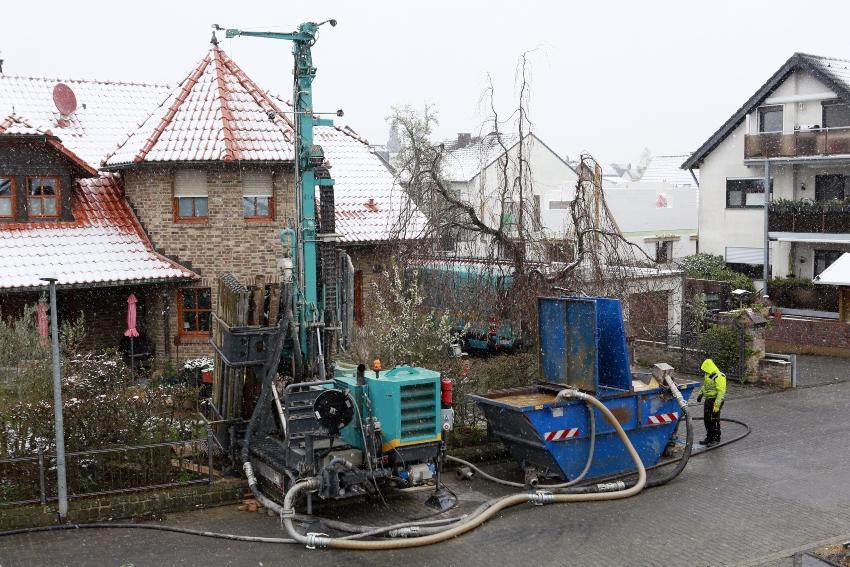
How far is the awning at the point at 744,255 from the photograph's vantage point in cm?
3406

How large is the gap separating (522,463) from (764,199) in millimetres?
23056

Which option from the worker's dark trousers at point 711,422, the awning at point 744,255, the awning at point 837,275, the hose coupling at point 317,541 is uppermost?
the awning at point 744,255

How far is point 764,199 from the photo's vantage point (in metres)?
33.0

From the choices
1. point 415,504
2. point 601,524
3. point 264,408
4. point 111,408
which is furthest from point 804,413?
point 111,408

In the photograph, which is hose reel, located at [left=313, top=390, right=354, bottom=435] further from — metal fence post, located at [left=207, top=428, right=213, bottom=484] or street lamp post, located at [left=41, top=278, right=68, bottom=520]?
street lamp post, located at [left=41, top=278, right=68, bottom=520]

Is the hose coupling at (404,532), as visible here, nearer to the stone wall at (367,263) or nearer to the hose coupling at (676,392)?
the hose coupling at (676,392)

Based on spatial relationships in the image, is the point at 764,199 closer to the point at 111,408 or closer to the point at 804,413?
the point at 804,413

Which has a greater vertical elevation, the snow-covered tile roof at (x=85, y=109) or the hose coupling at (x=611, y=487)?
the snow-covered tile roof at (x=85, y=109)

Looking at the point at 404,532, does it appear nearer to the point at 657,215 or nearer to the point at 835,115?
the point at 835,115

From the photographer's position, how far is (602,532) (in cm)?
1119

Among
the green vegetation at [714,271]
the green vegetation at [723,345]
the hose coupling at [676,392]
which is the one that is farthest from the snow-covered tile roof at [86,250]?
the green vegetation at [714,271]

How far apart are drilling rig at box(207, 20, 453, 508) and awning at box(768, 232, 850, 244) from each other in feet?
70.9

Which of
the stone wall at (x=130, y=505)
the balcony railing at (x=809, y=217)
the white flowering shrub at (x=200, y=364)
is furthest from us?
the balcony railing at (x=809, y=217)

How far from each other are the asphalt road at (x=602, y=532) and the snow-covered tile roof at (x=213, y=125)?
1023cm
